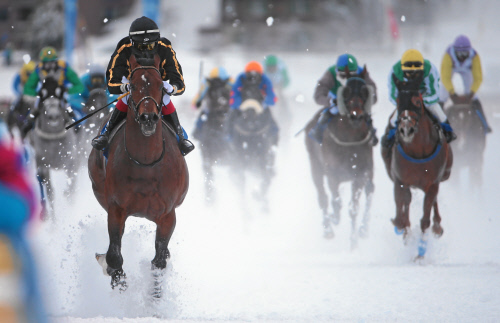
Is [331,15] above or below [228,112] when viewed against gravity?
above

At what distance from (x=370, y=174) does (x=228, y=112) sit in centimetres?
342

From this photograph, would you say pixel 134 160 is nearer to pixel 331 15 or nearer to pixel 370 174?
pixel 370 174


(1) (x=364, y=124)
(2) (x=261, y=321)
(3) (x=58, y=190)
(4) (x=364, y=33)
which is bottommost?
(2) (x=261, y=321)

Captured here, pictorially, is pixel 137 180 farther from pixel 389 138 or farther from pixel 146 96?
pixel 389 138

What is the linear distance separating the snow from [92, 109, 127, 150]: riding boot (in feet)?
4.10

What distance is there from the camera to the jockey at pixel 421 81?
8258 millimetres

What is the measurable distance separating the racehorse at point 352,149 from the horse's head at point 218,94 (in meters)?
2.81

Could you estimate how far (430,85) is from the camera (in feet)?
27.6

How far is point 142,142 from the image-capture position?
571 centimetres

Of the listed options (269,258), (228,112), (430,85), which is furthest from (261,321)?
(228,112)

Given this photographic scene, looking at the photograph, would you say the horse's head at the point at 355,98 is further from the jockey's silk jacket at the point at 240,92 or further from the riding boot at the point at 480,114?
the riding boot at the point at 480,114

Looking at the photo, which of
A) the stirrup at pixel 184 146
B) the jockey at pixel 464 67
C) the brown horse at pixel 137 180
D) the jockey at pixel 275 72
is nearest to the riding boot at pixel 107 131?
the brown horse at pixel 137 180

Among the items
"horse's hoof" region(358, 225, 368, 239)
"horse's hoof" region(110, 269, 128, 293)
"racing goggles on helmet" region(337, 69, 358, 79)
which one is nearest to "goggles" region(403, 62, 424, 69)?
"racing goggles on helmet" region(337, 69, 358, 79)

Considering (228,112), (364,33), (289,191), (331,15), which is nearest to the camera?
(228,112)
